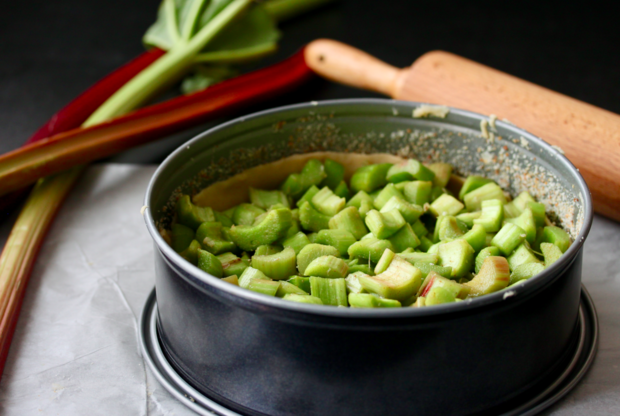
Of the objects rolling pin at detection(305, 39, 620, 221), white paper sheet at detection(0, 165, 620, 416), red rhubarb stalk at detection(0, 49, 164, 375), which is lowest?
white paper sheet at detection(0, 165, 620, 416)

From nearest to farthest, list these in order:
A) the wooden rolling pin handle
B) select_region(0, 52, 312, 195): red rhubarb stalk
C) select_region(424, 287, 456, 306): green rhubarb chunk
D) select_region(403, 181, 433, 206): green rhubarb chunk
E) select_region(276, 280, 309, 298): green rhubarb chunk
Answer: select_region(424, 287, 456, 306): green rhubarb chunk
select_region(276, 280, 309, 298): green rhubarb chunk
select_region(403, 181, 433, 206): green rhubarb chunk
select_region(0, 52, 312, 195): red rhubarb stalk
the wooden rolling pin handle

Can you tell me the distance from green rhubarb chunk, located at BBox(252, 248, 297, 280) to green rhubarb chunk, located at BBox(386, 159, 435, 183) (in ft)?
1.40

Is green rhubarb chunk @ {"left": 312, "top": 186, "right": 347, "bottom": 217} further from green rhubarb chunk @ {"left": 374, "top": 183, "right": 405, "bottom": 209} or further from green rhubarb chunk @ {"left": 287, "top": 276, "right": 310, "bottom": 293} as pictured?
green rhubarb chunk @ {"left": 287, "top": 276, "right": 310, "bottom": 293}

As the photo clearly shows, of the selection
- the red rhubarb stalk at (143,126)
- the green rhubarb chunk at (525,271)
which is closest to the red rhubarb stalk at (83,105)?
the red rhubarb stalk at (143,126)

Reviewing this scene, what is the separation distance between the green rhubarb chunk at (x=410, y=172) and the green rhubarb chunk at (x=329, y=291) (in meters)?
0.48

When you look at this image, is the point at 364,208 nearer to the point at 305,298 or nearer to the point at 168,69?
the point at 305,298

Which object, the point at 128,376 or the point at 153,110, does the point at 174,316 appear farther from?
the point at 153,110

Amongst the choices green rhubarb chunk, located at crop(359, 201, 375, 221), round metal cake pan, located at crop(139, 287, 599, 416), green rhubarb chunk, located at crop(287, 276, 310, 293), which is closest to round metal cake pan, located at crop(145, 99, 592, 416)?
round metal cake pan, located at crop(139, 287, 599, 416)

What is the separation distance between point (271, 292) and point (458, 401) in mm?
383

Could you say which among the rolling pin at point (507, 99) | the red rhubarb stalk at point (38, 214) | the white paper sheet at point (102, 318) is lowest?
the white paper sheet at point (102, 318)

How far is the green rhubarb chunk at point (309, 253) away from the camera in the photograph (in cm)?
126

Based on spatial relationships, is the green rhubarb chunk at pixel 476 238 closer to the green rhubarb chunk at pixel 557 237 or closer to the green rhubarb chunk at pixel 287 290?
the green rhubarb chunk at pixel 557 237

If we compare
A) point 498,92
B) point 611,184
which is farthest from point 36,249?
point 611,184

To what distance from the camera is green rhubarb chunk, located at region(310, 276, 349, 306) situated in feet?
3.78
